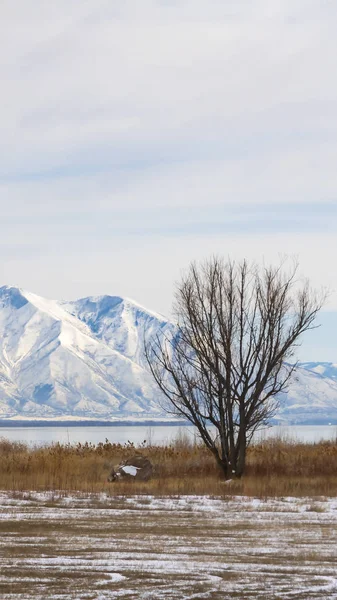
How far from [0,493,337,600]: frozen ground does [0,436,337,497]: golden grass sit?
3287 mm

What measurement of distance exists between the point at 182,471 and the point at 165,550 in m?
16.2

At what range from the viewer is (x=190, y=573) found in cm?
1131

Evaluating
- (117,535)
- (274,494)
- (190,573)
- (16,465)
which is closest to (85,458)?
(16,465)

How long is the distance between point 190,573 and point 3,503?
914 cm

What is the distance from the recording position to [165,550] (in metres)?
13.2

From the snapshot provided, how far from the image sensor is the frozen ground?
10273 mm

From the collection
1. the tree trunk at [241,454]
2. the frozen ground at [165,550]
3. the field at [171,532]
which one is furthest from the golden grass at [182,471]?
the frozen ground at [165,550]

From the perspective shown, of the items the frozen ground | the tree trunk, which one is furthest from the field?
the tree trunk

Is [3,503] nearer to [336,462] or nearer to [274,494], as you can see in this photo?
[274,494]

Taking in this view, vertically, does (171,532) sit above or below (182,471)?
below

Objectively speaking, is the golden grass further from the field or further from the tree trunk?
the tree trunk

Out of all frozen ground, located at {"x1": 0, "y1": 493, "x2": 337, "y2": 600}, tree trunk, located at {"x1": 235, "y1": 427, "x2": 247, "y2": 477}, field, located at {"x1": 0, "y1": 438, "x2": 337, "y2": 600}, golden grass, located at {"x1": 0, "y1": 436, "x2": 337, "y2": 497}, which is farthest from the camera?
tree trunk, located at {"x1": 235, "y1": 427, "x2": 247, "y2": 477}

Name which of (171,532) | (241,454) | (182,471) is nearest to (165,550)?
(171,532)

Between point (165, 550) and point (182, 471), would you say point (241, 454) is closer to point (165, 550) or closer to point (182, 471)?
point (182, 471)
